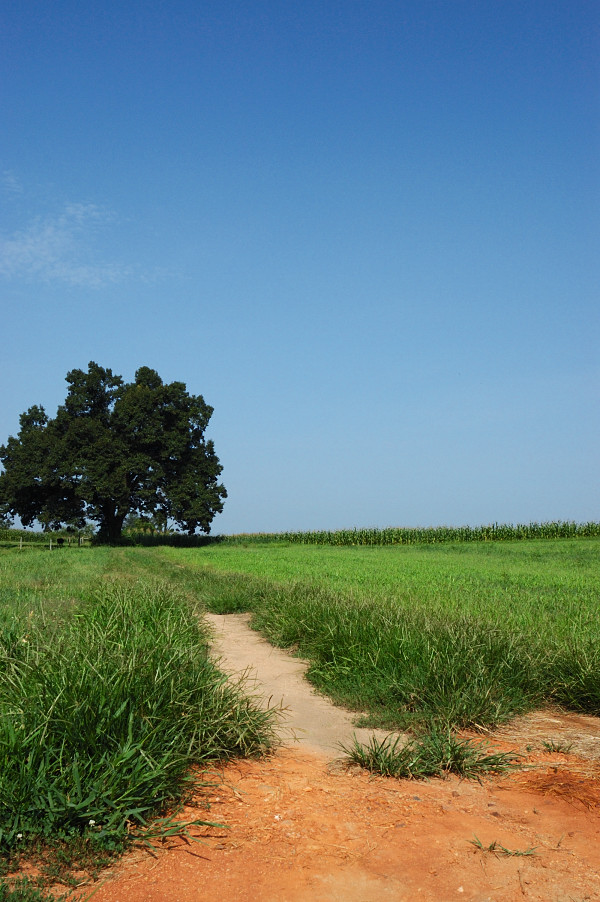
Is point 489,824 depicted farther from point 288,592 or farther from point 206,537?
point 206,537

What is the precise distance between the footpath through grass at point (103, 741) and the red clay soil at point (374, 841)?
0.61ft

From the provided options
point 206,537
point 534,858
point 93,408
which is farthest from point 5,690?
point 206,537

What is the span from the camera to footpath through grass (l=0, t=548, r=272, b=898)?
125 inches

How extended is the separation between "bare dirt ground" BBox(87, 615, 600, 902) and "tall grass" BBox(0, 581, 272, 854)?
231 millimetres

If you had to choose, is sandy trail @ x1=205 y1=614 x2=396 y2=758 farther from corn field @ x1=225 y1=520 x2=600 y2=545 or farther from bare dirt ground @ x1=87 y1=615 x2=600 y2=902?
corn field @ x1=225 y1=520 x2=600 y2=545

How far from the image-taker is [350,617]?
765 centimetres

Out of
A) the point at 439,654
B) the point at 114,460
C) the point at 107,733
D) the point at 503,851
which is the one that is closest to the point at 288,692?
the point at 439,654

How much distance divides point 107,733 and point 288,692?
8.98 ft

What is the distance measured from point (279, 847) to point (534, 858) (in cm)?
121

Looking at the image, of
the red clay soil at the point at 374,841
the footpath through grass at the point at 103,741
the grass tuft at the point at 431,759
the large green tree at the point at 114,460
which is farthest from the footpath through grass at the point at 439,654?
the large green tree at the point at 114,460

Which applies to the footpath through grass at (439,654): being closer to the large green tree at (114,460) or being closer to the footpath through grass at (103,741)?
the footpath through grass at (103,741)

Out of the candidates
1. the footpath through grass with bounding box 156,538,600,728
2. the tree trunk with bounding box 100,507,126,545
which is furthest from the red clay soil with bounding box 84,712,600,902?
the tree trunk with bounding box 100,507,126,545

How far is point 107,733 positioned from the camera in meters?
3.70

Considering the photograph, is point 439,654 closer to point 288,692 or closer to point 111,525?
point 288,692
